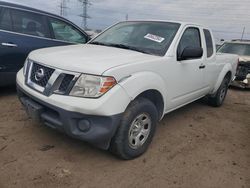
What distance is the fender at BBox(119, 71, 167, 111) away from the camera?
2820mm

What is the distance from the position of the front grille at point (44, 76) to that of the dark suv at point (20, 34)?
1937 millimetres

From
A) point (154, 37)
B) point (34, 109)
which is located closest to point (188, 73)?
point (154, 37)

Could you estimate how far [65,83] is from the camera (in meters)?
2.74

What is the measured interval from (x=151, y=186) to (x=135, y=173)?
0.27m

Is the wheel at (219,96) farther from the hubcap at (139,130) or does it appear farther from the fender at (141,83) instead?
the hubcap at (139,130)

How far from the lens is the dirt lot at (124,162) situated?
2771mm

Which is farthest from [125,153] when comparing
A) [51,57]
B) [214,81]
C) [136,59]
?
[214,81]

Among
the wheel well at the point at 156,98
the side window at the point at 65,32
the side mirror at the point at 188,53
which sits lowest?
the wheel well at the point at 156,98

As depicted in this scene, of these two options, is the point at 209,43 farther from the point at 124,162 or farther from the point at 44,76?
the point at 44,76

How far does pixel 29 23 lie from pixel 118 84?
10.8ft

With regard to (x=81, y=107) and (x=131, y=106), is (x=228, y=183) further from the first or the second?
(x=81, y=107)

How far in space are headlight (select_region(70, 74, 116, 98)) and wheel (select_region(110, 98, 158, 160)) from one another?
1.41 ft

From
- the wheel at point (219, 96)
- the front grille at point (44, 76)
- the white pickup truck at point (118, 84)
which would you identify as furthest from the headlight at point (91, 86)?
the wheel at point (219, 96)

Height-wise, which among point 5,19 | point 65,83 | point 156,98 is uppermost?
point 5,19
